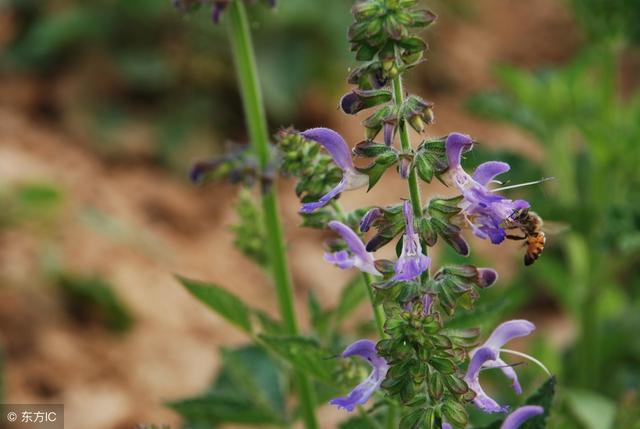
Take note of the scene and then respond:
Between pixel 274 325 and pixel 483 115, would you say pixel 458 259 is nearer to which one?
pixel 483 115

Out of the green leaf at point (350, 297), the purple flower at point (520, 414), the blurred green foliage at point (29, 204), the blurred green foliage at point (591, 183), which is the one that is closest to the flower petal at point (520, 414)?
the purple flower at point (520, 414)

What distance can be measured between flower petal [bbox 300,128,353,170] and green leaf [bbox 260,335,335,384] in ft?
1.25

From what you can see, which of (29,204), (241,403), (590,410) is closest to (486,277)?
(241,403)

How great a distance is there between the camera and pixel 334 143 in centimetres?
161

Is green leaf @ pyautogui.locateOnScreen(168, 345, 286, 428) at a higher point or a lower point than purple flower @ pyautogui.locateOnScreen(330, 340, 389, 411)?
higher

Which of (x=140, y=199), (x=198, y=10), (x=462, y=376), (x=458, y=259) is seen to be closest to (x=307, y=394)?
(x=462, y=376)

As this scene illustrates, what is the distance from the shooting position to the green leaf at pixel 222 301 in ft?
6.70

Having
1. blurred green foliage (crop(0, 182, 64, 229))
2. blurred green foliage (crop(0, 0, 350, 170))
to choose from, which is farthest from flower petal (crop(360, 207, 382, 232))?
blurred green foliage (crop(0, 0, 350, 170))

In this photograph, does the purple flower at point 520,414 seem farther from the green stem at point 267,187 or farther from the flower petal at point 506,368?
the green stem at point 267,187

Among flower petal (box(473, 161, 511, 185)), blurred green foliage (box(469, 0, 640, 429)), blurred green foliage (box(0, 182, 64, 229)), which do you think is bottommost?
flower petal (box(473, 161, 511, 185))

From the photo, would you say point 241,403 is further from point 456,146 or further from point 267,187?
point 456,146

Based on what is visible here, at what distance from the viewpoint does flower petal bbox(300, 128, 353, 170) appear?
1602 millimetres

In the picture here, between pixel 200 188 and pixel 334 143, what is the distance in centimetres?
371

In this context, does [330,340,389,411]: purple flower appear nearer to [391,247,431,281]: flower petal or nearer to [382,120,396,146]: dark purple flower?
[391,247,431,281]: flower petal
